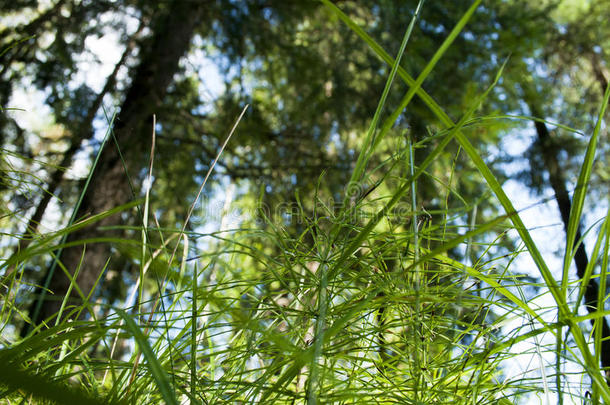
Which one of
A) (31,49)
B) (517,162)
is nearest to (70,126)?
(31,49)

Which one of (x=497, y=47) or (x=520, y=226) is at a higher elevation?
(x=497, y=47)

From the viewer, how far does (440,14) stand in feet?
9.62

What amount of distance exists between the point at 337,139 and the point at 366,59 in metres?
0.65

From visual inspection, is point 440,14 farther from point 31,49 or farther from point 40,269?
point 40,269

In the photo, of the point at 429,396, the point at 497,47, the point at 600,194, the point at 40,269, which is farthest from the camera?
the point at 40,269

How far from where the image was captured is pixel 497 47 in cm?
308

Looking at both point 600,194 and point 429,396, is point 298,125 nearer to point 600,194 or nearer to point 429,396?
point 600,194

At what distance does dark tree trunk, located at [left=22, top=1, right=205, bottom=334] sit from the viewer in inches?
89.5

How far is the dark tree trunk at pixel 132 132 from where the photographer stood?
2.27 m

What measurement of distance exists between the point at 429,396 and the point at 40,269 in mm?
4123

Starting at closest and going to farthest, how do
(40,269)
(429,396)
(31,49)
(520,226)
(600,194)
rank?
(520,226) < (429,396) < (31,49) < (600,194) < (40,269)

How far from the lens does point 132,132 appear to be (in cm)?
264

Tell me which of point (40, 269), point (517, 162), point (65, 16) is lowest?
point (40, 269)

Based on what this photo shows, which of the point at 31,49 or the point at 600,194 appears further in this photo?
the point at 600,194
